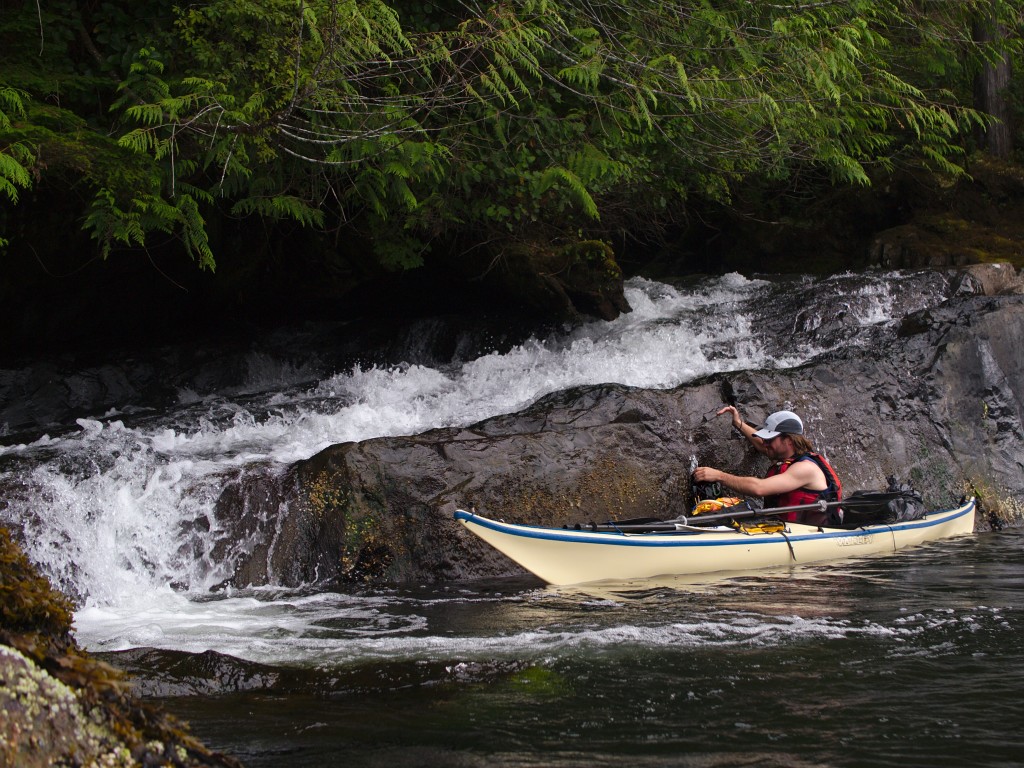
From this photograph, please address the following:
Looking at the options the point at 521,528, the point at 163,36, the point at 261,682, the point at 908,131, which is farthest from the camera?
the point at 908,131

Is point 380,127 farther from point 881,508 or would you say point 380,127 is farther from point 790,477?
point 881,508

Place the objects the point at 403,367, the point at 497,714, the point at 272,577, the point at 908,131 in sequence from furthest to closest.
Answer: the point at 908,131
the point at 403,367
the point at 272,577
the point at 497,714

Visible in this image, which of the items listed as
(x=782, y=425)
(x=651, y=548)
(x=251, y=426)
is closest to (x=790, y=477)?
(x=782, y=425)

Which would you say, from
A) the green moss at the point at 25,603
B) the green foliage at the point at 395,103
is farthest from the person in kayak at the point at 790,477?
the green moss at the point at 25,603

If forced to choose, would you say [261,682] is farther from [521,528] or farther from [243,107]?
[243,107]

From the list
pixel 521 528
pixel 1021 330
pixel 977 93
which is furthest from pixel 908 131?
pixel 521 528

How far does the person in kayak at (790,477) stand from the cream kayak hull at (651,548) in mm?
280

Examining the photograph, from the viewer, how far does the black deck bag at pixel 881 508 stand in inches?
311

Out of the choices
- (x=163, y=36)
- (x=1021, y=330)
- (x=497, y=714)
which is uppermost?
(x=163, y=36)

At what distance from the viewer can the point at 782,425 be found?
7672 millimetres

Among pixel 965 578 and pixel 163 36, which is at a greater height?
pixel 163 36

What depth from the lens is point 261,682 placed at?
4.25 meters

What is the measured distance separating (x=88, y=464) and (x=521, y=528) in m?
3.63

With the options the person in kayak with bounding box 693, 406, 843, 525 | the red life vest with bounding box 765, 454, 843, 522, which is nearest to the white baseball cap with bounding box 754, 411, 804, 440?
the person in kayak with bounding box 693, 406, 843, 525
